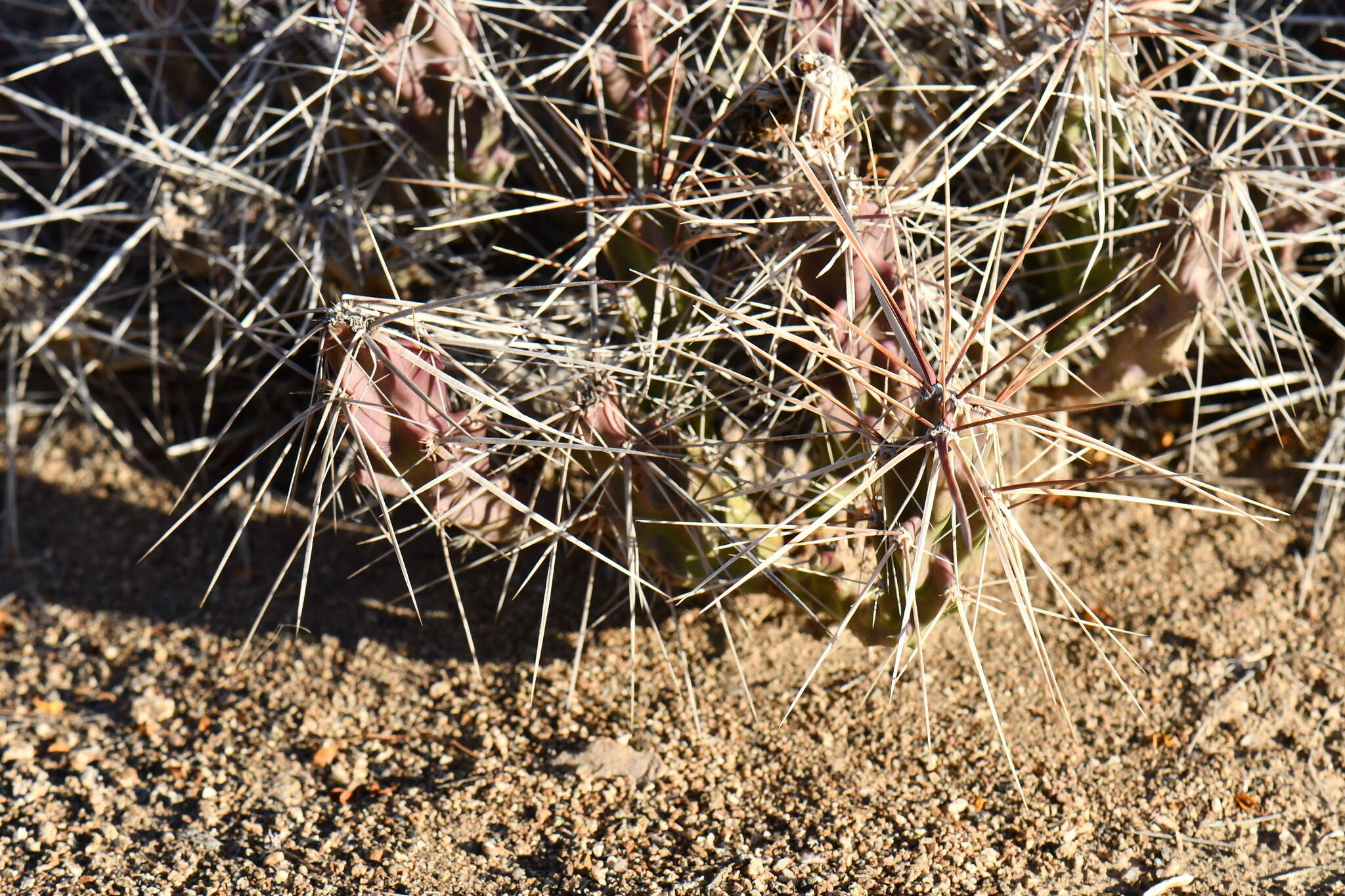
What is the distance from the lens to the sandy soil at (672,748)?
5.13ft

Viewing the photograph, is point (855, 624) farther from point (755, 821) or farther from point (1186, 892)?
point (1186, 892)

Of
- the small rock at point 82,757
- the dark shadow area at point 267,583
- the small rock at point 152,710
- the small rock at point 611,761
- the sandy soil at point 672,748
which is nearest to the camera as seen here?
the sandy soil at point 672,748

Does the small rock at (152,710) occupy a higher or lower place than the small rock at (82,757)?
higher

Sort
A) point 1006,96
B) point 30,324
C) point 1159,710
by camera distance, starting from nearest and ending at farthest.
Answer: point 1159,710 → point 1006,96 → point 30,324

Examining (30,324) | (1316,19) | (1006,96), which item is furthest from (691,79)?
(30,324)

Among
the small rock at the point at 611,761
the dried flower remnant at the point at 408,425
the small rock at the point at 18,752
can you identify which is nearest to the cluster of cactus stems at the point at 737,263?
the dried flower remnant at the point at 408,425

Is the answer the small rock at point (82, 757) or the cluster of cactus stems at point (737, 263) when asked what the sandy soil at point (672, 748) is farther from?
the cluster of cactus stems at point (737, 263)

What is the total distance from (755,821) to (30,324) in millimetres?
1762

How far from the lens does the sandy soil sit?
5.13ft

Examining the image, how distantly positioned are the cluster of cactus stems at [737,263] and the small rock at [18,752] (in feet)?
1.71

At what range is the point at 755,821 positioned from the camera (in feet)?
5.35

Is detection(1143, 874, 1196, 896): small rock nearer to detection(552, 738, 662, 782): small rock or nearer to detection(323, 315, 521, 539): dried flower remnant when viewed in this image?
detection(552, 738, 662, 782): small rock

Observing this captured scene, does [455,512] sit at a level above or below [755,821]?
above

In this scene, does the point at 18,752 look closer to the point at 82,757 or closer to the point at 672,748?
the point at 82,757
